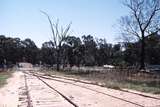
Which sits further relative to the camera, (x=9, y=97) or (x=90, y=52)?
(x=90, y=52)

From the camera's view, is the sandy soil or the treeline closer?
the sandy soil

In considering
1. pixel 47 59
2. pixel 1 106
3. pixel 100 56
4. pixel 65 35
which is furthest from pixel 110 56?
pixel 1 106

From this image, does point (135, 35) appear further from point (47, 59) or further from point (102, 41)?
point (47, 59)

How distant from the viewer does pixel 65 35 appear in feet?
254

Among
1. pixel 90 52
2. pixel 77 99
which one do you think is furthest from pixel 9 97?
pixel 90 52

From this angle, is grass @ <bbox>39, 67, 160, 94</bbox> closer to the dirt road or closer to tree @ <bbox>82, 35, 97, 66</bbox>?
the dirt road

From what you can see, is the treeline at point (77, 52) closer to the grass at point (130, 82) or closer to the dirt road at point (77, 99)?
the grass at point (130, 82)

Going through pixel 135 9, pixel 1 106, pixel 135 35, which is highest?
pixel 135 9

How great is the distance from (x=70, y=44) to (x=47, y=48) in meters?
25.3

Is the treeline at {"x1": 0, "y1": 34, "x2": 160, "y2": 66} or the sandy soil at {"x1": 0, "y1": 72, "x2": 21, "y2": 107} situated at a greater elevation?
the treeline at {"x1": 0, "y1": 34, "x2": 160, "y2": 66}

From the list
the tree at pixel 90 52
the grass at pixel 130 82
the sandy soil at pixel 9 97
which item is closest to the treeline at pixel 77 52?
the tree at pixel 90 52

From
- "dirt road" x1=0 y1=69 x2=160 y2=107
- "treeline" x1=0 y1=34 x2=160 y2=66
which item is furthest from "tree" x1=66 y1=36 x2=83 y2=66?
"dirt road" x1=0 y1=69 x2=160 y2=107

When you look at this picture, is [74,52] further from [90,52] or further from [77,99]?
[77,99]

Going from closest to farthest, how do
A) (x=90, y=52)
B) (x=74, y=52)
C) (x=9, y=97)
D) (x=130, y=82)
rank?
(x=9, y=97), (x=130, y=82), (x=74, y=52), (x=90, y=52)
